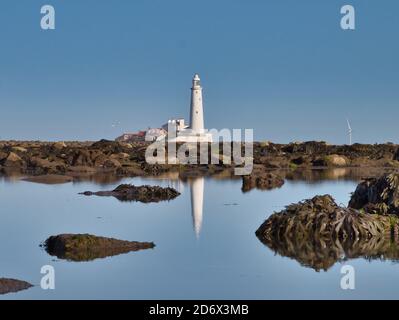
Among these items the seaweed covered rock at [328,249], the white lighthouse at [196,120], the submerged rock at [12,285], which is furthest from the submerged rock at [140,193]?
the white lighthouse at [196,120]

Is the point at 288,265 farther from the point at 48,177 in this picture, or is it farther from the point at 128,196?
the point at 48,177

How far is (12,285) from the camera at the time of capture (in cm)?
1045

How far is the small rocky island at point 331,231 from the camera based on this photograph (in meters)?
13.7

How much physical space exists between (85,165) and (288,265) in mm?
32431

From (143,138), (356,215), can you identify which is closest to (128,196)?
(356,215)

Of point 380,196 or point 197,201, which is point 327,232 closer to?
point 380,196

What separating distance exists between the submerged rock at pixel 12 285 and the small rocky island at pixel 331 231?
15.9ft

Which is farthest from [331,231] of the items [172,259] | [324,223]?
[172,259]

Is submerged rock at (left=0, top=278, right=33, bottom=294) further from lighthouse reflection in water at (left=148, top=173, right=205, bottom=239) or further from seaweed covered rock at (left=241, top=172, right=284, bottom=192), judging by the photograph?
seaweed covered rock at (left=241, top=172, right=284, bottom=192)

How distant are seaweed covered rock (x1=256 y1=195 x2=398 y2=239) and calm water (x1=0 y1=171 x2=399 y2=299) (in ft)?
2.23

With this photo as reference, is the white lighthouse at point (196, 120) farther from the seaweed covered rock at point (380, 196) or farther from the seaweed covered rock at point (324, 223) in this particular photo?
the seaweed covered rock at point (324, 223)

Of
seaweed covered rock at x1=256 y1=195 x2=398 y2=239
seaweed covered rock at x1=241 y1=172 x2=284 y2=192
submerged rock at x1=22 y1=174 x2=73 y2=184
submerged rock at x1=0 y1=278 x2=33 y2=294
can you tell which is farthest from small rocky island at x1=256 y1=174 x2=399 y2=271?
submerged rock at x1=22 y1=174 x2=73 y2=184

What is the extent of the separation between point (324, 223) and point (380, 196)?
2791 mm
